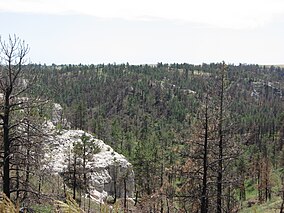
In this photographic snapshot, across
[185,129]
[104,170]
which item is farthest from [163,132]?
[185,129]

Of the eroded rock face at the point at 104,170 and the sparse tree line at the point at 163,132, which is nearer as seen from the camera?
the sparse tree line at the point at 163,132

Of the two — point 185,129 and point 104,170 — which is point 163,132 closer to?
point 104,170

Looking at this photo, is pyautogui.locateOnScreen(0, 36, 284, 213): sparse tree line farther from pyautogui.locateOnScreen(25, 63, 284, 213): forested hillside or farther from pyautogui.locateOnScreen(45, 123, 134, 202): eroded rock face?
pyautogui.locateOnScreen(45, 123, 134, 202): eroded rock face

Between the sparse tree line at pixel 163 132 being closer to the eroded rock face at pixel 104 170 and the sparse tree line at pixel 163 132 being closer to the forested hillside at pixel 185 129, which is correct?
the forested hillside at pixel 185 129

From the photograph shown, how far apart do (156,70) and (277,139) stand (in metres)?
105

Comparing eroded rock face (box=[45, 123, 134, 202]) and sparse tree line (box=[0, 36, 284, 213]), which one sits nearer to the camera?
sparse tree line (box=[0, 36, 284, 213])

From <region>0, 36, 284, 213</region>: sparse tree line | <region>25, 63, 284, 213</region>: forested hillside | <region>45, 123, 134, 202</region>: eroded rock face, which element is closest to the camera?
<region>0, 36, 284, 213</region>: sparse tree line

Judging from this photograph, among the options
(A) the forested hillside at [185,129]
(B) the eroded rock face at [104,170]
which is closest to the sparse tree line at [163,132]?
(A) the forested hillside at [185,129]

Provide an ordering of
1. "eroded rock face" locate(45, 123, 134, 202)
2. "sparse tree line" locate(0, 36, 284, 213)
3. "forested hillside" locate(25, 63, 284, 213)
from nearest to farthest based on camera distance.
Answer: "sparse tree line" locate(0, 36, 284, 213), "forested hillside" locate(25, 63, 284, 213), "eroded rock face" locate(45, 123, 134, 202)

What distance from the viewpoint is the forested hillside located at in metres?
17.8

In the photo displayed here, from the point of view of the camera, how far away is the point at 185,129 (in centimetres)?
2714

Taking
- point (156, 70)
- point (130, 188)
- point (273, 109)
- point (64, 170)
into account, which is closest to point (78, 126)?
point (130, 188)

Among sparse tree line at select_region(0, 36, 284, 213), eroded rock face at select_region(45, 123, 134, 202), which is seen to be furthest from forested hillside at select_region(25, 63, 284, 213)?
eroded rock face at select_region(45, 123, 134, 202)

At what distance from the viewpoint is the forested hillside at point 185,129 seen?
58.5 feet
